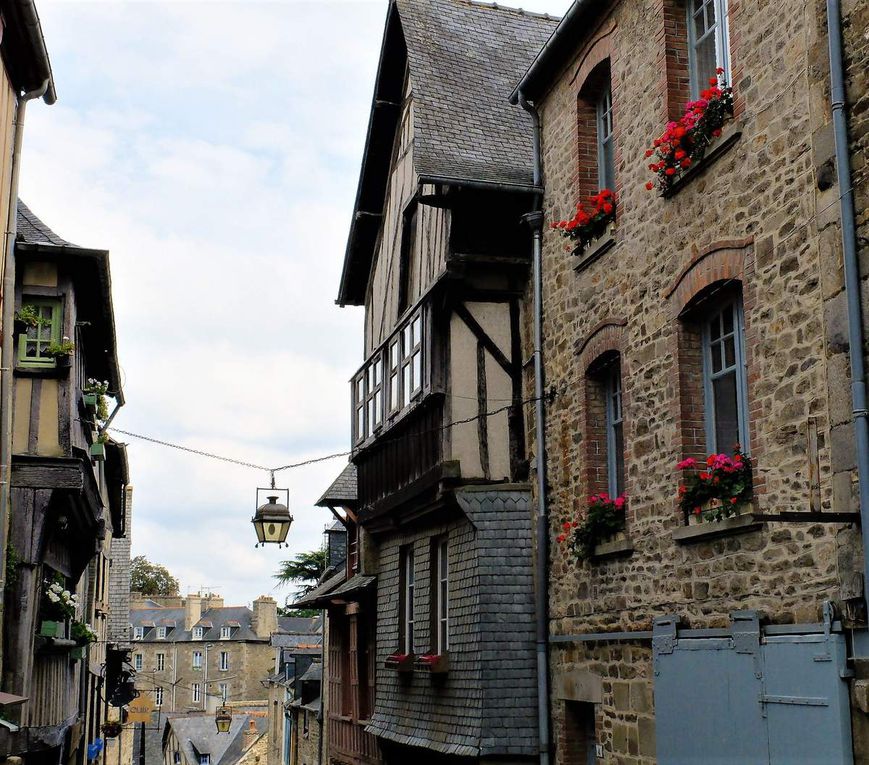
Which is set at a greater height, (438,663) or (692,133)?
(692,133)

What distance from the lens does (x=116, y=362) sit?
55.9 feet

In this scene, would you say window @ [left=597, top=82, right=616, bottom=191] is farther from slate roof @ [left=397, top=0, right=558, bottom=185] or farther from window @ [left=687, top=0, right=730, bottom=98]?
window @ [left=687, top=0, right=730, bottom=98]

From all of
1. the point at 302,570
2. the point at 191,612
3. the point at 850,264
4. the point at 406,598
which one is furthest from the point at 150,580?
the point at 850,264

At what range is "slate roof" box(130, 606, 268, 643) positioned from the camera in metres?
73.6

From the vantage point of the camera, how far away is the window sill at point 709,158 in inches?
373

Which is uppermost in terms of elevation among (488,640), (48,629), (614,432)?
(614,432)

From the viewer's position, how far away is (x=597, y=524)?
11.5m

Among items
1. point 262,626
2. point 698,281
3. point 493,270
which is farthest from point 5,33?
point 262,626

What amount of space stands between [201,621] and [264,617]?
399cm

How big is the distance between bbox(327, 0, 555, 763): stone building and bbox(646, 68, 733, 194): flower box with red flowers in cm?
328

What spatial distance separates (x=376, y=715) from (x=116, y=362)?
5968 millimetres

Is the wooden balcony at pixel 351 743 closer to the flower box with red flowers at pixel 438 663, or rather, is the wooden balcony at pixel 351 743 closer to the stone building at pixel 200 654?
the flower box with red flowers at pixel 438 663

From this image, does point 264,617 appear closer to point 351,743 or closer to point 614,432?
point 351,743

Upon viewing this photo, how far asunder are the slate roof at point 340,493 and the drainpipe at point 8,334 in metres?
10.9
